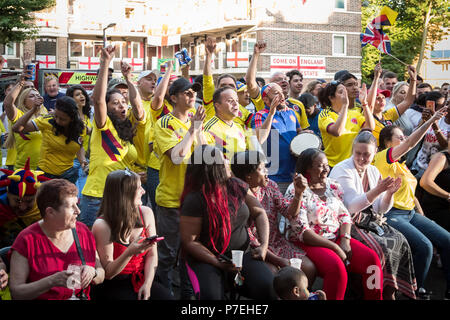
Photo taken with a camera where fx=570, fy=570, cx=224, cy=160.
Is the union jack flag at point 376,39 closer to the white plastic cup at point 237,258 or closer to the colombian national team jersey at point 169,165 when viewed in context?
the colombian national team jersey at point 169,165

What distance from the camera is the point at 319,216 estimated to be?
181 inches

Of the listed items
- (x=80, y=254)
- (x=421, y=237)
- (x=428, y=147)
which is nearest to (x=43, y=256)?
(x=80, y=254)

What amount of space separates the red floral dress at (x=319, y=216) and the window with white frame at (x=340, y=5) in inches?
1397

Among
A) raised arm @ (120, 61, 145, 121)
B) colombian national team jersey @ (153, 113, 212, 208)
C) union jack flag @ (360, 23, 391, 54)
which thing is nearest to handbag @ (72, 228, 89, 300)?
colombian national team jersey @ (153, 113, 212, 208)

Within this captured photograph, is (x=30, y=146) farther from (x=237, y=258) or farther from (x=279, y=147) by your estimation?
(x=237, y=258)

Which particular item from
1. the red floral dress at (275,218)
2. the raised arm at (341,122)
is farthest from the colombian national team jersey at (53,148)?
the raised arm at (341,122)

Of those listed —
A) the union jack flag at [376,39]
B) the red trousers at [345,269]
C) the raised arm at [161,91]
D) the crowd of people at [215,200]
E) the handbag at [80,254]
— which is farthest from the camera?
the union jack flag at [376,39]

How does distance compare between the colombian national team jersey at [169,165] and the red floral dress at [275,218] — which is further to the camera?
the colombian national team jersey at [169,165]

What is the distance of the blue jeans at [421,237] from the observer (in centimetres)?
508

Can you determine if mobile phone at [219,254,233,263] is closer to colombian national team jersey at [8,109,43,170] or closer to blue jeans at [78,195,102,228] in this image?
blue jeans at [78,195,102,228]

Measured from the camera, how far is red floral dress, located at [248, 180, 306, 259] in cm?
450

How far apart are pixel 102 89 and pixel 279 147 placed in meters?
1.97

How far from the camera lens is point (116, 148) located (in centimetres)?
500
